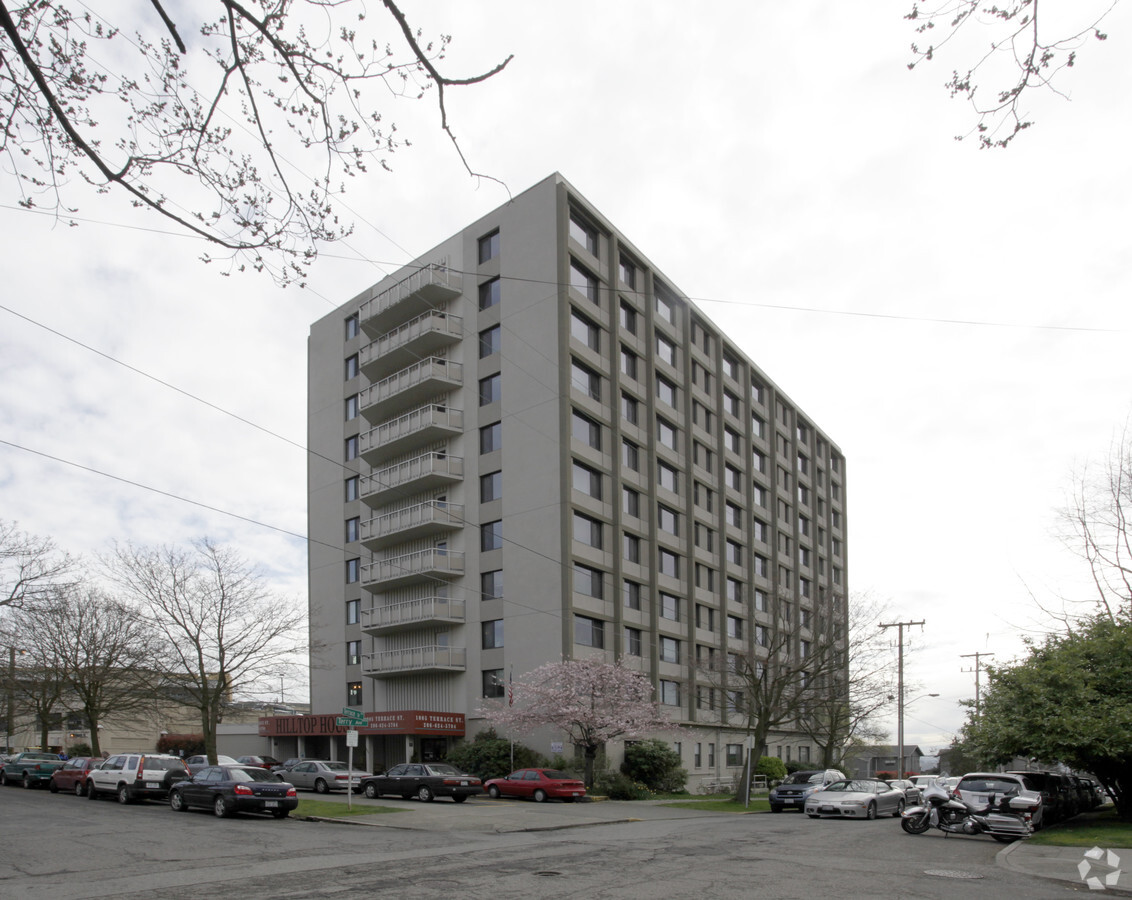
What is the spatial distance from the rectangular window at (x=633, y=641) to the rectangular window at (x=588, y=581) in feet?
9.60

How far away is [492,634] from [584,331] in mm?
15169

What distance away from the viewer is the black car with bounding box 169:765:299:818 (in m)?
23.7

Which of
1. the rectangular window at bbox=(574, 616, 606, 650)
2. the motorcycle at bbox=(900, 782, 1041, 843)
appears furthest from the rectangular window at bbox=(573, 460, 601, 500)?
the motorcycle at bbox=(900, 782, 1041, 843)

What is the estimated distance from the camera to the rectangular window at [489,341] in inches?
1777

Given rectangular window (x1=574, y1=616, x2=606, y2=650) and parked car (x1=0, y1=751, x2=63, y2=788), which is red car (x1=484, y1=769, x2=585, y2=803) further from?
parked car (x1=0, y1=751, x2=63, y2=788)

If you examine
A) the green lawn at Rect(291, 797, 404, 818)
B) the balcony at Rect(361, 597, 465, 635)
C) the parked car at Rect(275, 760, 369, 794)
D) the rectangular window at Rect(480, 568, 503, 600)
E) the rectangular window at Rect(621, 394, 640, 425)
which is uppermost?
the rectangular window at Rect(621, 394, 640, 425)

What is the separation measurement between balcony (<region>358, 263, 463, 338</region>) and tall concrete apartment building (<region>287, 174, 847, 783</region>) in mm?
132

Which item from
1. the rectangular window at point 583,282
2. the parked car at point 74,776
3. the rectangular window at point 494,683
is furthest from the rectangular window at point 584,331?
the parked car at point 74,776

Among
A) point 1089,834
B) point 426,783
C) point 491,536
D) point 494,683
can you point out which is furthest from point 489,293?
point 1089,834

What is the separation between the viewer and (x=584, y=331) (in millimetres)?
45312

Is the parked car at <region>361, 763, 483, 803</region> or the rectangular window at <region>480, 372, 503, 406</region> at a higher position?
the rectangular window at <region>480, 372, 503, 406</region>

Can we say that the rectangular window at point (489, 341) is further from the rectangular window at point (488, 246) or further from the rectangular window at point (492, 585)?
the rectangular window at point (492, 585)

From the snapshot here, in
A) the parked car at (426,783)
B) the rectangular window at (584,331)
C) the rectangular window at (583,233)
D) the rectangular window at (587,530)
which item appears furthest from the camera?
the rectangular window at (583,233)

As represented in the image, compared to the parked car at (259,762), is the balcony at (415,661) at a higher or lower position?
higher
